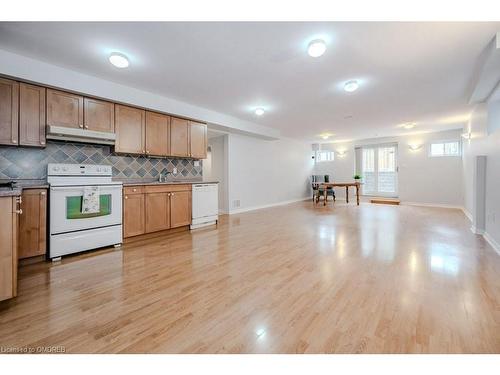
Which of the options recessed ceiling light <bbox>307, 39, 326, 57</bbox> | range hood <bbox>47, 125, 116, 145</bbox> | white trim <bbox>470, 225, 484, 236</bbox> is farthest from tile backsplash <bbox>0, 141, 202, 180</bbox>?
white trim <bbox>470, 225, 484, 236</bbox>

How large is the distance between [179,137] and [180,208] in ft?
4.38

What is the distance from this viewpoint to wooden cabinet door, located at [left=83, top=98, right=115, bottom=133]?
321 centimetres

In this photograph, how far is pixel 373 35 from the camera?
223 cm

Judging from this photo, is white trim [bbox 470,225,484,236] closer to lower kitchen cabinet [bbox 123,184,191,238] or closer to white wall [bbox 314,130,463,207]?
white wall [bbox 314,130,463,207]

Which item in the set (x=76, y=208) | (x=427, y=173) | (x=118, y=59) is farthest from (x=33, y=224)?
(x=427, y=173)

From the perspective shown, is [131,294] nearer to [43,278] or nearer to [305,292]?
[43,278]

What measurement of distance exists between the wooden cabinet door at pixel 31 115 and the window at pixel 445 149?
9305 millimetres

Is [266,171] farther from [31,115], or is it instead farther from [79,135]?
[31,115]

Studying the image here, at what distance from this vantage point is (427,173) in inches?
285

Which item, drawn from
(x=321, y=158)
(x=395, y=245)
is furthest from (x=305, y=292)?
(x=321, y=158)

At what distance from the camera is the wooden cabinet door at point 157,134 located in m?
3.90

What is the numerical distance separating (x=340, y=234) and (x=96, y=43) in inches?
160

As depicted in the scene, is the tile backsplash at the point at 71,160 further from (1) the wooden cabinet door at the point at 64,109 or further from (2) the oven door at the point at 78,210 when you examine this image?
(2) the oven door at the point at 78,210

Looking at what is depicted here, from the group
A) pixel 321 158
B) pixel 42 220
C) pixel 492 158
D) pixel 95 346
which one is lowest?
pixel 95 346
